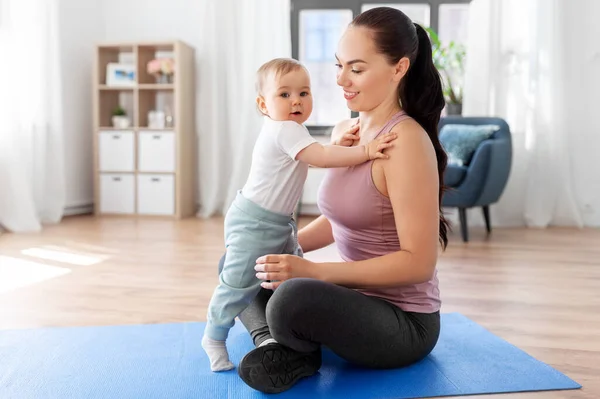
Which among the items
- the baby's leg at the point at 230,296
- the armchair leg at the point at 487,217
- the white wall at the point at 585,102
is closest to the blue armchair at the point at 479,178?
the armchair leg at the point at 487,217

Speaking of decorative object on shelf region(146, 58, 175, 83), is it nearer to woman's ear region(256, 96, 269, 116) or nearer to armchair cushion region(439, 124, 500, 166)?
armchair cushion region(439, 124, 500, 166)

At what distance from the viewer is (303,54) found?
218 inches

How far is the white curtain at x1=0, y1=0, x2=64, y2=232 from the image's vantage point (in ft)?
13.6

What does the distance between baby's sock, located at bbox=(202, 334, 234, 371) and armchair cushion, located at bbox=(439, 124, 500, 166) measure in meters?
2.97

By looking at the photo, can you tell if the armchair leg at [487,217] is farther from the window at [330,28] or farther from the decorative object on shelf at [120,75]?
the decorative object on shelf at [120,75]

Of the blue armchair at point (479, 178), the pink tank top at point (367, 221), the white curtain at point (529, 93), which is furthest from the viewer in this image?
the white curtain at point (529, 93)

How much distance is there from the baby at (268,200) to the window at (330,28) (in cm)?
395

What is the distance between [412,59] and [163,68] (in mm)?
4002

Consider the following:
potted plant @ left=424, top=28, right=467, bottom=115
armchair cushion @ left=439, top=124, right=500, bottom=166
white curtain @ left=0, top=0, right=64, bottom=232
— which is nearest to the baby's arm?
armchair cushion @ left=439, top=124, right=500, bottom=166

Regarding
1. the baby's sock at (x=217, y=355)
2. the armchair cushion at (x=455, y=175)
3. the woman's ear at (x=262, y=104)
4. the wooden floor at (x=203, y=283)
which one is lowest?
the wooden floor at (x=203, y=283)

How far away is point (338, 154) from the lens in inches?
56.7

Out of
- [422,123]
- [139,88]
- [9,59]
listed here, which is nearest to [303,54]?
[139,88]

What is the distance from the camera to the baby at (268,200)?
147cm

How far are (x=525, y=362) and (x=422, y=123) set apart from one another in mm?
688
